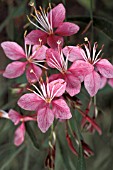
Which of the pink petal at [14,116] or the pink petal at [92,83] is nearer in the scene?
the pink petal at [92,83]

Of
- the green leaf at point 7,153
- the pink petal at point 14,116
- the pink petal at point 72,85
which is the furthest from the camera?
the green leaf at point 7,153

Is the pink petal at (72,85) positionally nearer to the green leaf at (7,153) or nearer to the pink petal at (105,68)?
the pink petal at (105,68)

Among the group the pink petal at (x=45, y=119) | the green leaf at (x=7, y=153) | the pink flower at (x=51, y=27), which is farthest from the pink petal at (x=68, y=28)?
the green leaf at (x=7, y=153)

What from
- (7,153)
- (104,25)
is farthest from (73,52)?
(7,153)

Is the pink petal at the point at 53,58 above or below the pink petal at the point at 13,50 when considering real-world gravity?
above

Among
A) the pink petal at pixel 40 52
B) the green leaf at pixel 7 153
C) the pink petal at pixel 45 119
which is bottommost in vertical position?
the green leaf at pixel 7 153

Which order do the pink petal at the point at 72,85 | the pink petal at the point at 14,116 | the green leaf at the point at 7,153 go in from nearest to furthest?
the pink petal at the point at 72,85
the pink petal at the point at 14,116
the green leaf at the point at 7,153
